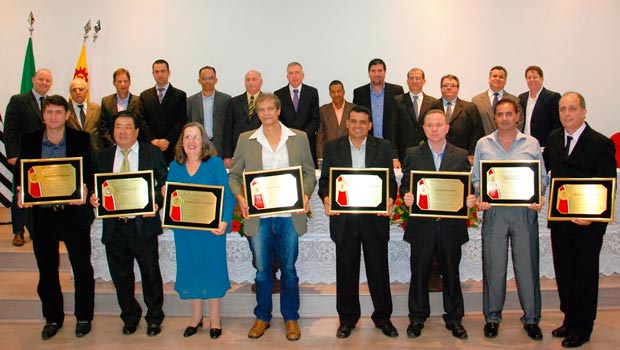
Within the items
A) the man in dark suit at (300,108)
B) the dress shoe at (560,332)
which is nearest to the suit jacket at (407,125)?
the man in dark suit at (300,108)

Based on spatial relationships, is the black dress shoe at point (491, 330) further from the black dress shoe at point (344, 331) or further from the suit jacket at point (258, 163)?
the suit jacket at point (258, 163)

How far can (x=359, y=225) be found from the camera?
3693mm

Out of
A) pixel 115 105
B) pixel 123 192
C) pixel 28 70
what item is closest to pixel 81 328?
pixel 123 192

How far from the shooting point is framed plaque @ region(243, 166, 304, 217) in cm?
352

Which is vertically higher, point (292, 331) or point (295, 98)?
point (295, 98)

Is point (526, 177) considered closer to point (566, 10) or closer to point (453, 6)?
point (453, 6)

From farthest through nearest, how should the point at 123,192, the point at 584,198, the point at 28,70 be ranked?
1. the point at 28,70
2. the point at 123,192
3. the point at 584,198

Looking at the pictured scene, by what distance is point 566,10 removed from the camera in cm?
745

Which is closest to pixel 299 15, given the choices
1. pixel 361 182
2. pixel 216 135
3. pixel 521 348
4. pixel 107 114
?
pixel 216 135

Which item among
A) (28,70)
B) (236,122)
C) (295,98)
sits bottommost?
(236,122)

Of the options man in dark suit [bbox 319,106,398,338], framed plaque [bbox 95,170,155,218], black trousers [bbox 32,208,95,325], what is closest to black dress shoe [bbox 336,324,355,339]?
man in dark suit [bbox 319,106,398,338]

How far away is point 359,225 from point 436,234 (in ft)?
1.71

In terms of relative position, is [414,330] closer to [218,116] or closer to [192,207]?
[192,207]

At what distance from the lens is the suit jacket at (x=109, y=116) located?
200 inches
